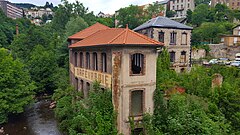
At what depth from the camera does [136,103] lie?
16453mm

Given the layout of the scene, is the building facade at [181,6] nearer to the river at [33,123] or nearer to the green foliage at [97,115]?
the river at [33,123]

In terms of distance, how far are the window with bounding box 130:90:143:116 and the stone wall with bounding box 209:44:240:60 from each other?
3216cm

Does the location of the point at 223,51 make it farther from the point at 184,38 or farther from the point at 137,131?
the point at 137,131

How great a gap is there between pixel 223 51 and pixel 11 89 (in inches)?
1499

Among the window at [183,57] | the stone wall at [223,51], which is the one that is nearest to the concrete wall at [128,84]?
the window at [183,57]

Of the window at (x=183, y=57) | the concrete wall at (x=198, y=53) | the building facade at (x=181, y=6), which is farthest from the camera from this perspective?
the building facade at (x=181, y=6)

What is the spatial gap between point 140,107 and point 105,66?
405cm

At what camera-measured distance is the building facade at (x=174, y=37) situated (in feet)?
98.2

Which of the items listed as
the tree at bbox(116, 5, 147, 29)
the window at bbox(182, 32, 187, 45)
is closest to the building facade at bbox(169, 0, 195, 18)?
the tree at bbox(116, 5, 147, 29)

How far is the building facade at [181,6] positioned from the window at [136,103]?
6386cm

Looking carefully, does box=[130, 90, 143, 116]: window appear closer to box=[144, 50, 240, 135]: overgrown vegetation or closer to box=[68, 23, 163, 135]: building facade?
box=[68, 23, 163, 135]: building facade

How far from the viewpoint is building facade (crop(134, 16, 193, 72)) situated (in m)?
29.9

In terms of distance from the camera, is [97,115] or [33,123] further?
[33,123]

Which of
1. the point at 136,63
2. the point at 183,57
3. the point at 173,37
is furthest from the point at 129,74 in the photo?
the point at 183,57
